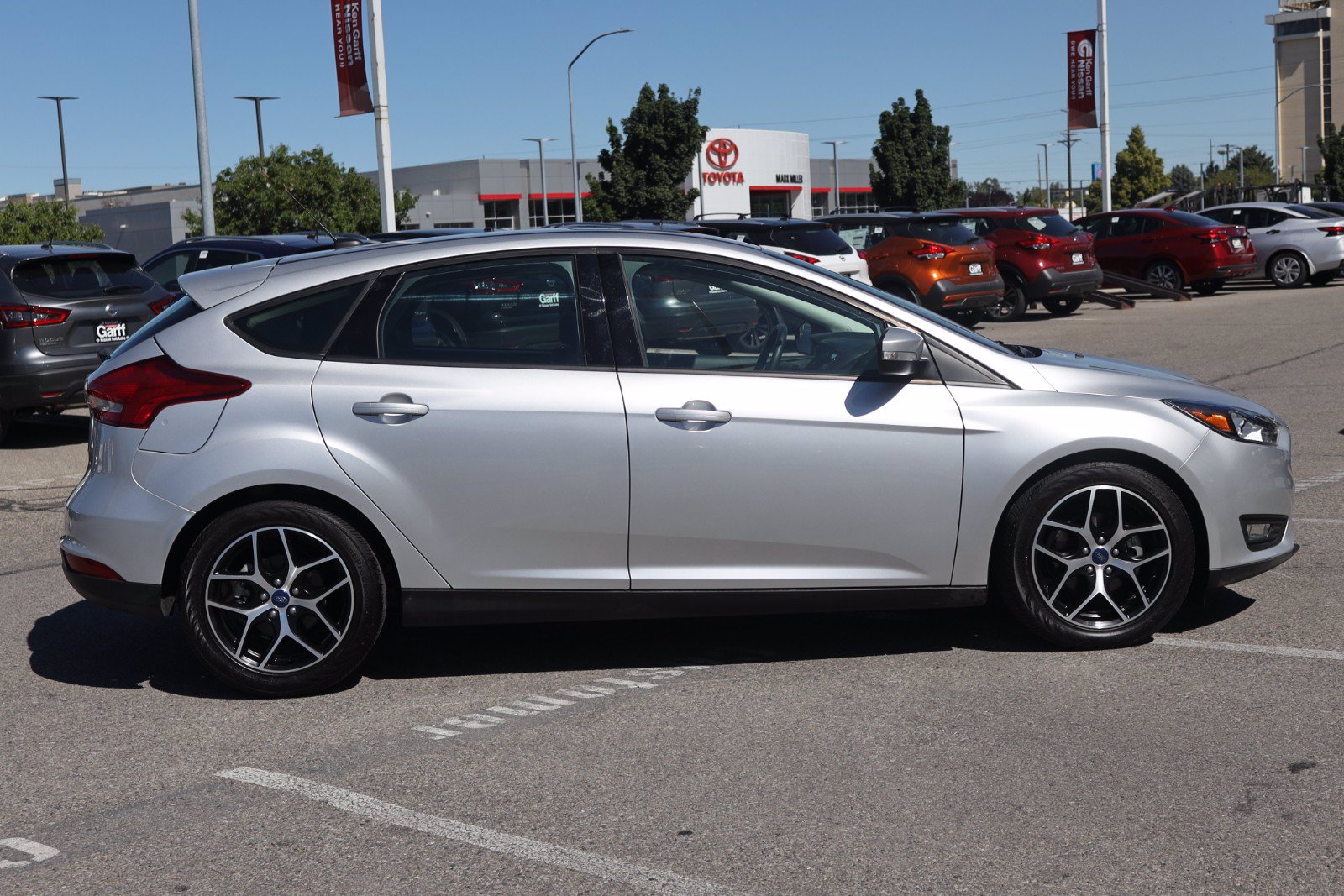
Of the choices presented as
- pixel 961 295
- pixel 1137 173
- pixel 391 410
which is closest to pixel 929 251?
pixel 961 295

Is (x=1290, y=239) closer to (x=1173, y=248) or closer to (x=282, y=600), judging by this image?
(x=1173, y=248)

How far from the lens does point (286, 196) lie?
163 ft

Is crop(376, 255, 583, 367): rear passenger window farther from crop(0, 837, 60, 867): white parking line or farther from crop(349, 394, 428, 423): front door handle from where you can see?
crop(0, 837, 60, 867): white parking line

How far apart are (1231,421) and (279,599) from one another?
3473 millimetres

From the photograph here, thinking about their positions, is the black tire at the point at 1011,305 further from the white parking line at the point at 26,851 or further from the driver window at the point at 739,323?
the white parking line at the point at 26,851

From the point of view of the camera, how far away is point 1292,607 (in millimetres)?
5676

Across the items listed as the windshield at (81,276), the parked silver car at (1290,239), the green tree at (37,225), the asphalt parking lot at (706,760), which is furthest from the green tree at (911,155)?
the asphalt parking lot at (706,760)

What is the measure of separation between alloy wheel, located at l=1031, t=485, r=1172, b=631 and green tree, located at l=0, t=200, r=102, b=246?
5540 cm

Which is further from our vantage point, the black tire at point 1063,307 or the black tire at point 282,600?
the black tire at point 1063,307

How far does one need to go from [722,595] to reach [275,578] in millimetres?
1555

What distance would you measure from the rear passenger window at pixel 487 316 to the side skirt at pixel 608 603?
2.67ft

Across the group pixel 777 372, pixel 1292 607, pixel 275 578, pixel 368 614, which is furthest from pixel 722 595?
pixel 1292 607

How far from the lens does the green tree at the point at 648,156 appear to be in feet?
157

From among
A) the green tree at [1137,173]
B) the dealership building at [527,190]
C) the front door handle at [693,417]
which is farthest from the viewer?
the green tree at [1137,173]
